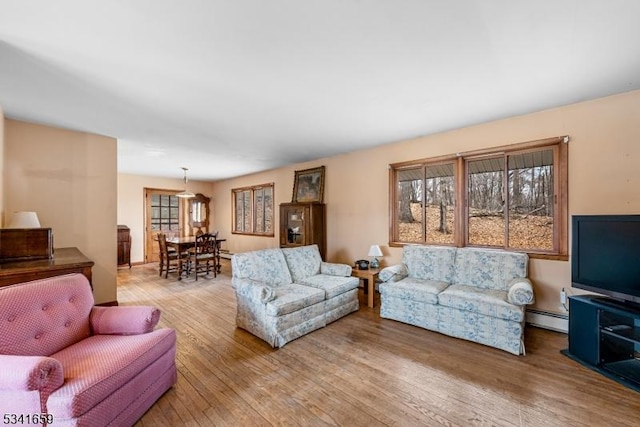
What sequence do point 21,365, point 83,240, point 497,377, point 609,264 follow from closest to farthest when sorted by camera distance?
point 21,365, point 497,377, point 609,264, point 83,240

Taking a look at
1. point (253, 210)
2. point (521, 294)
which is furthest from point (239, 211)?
point (521, 294)

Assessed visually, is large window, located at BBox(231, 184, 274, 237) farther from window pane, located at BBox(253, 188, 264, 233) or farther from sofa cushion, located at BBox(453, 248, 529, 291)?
sofa cushion, located at BBox(453, 248, 529, 291)

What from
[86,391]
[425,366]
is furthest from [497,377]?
[86,391]

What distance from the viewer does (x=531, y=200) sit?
3340 mm

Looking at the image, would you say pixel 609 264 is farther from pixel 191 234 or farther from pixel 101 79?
pixel 191 234

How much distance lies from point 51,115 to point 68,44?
197 centimetres

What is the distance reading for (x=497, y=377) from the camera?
7.45ft

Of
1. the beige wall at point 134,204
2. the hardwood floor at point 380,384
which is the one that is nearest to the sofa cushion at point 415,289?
the hardwood floor at point 380,384

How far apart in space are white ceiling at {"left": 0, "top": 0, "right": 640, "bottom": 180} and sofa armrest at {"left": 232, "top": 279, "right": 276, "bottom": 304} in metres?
1.95

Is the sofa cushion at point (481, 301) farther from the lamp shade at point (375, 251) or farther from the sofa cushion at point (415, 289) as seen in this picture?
the lamp shade at point (375, 251)

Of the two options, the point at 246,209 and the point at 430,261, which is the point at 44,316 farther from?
the point at 246,209

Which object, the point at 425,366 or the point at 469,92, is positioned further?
the point at 469,92

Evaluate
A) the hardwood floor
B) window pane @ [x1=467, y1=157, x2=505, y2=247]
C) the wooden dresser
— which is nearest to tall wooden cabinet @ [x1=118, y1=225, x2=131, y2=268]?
the wooden dresser

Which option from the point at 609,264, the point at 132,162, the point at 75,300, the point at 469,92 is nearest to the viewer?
the point at 75,300
